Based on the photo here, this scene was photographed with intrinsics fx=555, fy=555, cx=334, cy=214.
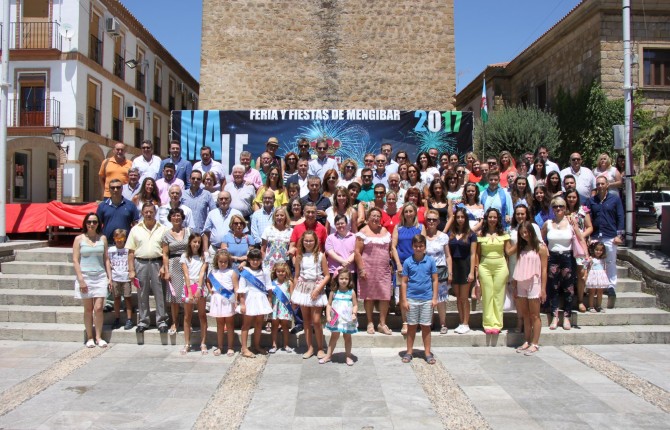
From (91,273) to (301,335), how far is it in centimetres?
258

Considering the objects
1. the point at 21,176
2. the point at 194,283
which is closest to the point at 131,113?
the point at 21,176

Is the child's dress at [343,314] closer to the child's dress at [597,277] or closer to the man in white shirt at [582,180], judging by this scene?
the child's dress at [597,277]

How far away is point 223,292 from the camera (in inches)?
246

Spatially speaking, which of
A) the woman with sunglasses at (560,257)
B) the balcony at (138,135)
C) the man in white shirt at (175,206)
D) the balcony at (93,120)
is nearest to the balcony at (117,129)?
the balcony at (93,120)

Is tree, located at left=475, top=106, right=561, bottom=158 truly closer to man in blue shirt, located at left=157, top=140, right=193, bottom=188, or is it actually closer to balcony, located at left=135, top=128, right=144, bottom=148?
man in blue shirt, located at left=157, top=140, right=193, bottom=188

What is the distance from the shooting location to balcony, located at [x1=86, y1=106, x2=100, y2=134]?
21891 mm

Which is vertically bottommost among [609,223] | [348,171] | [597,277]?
[597,277]

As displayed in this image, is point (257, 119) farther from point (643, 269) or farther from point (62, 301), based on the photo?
point (643, 269)

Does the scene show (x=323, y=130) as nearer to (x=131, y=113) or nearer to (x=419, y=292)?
(x=419, y=292)

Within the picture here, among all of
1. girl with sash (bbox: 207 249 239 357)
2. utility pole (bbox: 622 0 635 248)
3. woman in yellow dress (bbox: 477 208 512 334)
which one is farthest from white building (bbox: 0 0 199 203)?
utility pole (bbox: 622 0 635 248)

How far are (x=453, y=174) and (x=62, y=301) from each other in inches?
224

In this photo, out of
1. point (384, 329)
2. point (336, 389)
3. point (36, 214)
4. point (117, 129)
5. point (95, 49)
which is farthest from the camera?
point (117, 129)

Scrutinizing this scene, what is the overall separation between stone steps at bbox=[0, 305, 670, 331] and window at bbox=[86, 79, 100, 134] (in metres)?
16.2

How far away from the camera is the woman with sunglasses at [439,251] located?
650 cm
